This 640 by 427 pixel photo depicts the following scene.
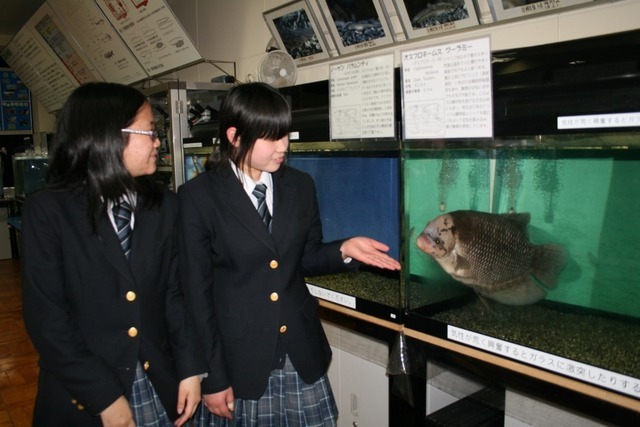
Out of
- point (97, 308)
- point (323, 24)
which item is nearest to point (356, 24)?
→ point (323, 24)

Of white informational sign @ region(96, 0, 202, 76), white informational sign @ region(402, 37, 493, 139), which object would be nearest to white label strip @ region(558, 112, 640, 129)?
white informational sign @ region(402, 37, 493, 139)

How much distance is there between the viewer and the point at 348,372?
2.52 m

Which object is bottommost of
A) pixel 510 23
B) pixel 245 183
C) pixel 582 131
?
pixel 245 183

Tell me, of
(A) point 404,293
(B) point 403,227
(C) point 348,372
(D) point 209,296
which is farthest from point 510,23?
(C) point 348,372

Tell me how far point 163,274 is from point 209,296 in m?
0.14

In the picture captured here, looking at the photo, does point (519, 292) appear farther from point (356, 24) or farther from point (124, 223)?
point (356, 24)

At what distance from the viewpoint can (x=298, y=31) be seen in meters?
2.79

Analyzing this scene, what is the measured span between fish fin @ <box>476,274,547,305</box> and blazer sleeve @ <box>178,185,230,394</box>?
801mm

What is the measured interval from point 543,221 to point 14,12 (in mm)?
7352

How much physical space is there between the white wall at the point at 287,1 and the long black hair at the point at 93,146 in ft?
3.12

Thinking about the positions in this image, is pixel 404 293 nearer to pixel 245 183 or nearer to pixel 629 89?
pixel 245 183

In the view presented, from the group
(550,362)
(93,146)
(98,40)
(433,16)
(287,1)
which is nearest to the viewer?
(550,362)

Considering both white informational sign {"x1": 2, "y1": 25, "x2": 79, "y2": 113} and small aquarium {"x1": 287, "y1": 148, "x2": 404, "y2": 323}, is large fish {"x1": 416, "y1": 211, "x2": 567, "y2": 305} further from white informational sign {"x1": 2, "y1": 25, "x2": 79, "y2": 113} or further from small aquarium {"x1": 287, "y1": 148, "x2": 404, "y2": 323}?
white informational sign {"x1": 2, "y1": 25, "x2": 79, "y2": 113}

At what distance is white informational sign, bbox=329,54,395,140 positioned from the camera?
142cm
